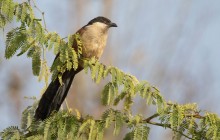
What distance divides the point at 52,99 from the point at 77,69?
1.36 feet

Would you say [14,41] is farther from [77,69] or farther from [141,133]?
[77,69]

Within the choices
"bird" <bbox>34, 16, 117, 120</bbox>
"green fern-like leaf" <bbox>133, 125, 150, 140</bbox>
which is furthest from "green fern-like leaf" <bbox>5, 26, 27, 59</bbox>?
"green fern-like leaf" <bbox>133, 125, 150, 140</bbox>

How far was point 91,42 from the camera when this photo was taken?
12.7ft

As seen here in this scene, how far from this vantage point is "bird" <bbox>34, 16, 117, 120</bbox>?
299cm

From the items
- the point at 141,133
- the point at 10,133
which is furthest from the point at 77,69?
the point at 141,133

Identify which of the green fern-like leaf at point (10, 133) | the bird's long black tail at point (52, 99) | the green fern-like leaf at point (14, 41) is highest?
the green fern-like leaf at point (14, 41)

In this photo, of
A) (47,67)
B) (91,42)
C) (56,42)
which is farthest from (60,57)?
(91,42)

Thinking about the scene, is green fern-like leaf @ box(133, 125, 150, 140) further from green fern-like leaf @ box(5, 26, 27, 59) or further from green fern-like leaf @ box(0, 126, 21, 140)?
green fern-like leaf @ box(5, 26, 27, 59)

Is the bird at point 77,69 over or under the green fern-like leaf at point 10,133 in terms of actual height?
over

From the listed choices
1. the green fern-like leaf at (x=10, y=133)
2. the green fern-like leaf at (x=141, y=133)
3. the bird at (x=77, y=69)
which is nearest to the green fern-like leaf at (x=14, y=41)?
the bird at (x=77, y=69)

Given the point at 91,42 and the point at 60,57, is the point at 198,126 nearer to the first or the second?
the point at 60,57

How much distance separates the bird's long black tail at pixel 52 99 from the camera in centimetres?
290

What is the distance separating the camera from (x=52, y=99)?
10.6 feet

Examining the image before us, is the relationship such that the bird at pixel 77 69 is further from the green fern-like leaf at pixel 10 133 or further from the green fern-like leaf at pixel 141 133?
the green fern-like leaf at pixel 141 133
